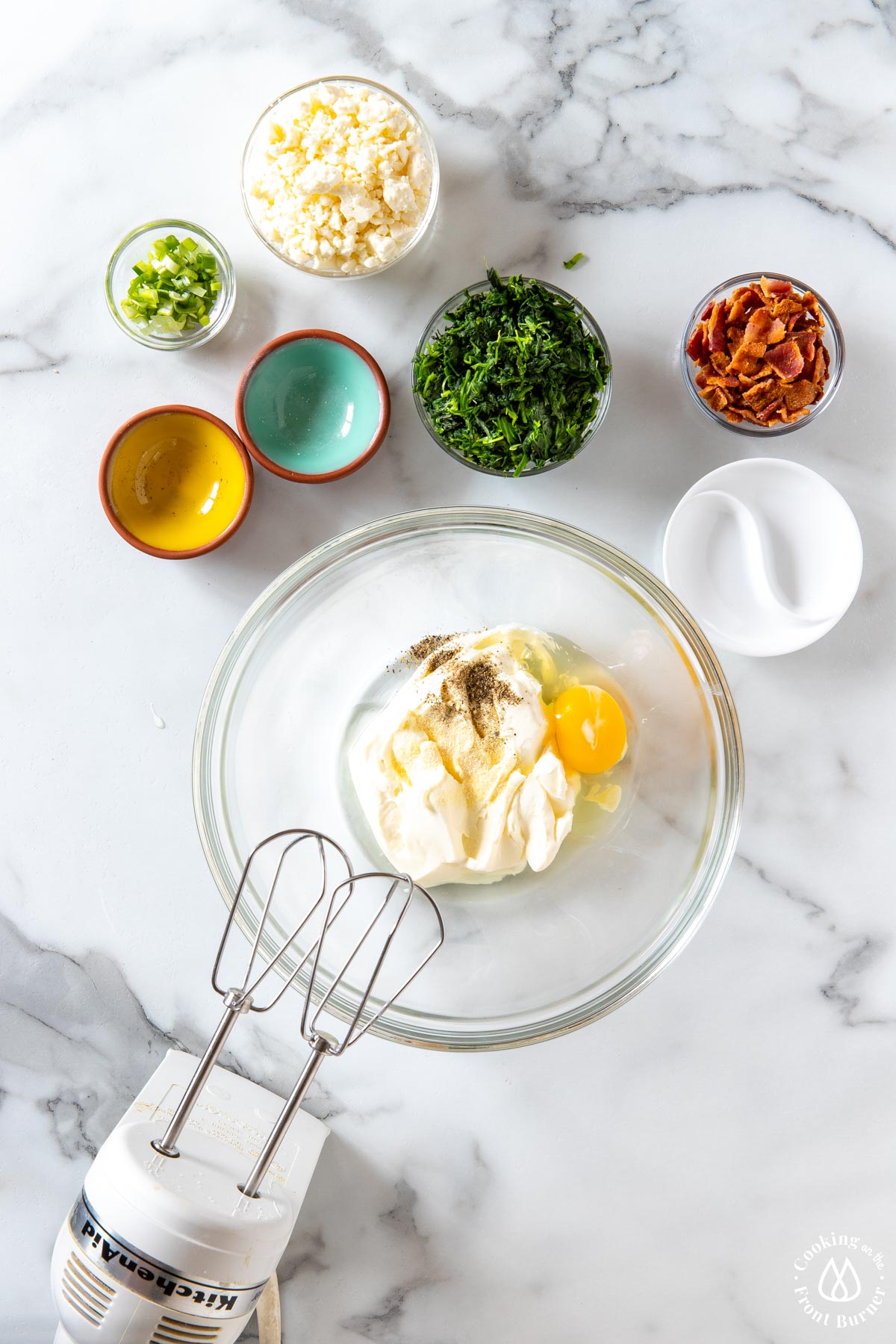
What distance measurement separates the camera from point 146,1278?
112cm

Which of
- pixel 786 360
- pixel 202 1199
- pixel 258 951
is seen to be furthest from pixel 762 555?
pixel 202 1199

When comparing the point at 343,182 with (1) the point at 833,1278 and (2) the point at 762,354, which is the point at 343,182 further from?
(1) the point at 833,1278

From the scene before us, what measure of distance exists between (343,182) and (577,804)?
3.38 feet

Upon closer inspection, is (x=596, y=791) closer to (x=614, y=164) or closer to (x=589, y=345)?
(x=589, y=345)

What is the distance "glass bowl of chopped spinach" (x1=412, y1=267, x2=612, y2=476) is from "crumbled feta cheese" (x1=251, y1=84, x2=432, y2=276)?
0.16 meters

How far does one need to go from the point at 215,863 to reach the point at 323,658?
36 cm

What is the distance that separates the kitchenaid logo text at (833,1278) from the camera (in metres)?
1.58

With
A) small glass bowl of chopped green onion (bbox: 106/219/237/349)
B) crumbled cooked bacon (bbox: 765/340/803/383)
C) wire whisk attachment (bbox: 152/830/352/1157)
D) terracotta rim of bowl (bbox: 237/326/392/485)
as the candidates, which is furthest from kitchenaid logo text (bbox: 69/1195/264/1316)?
crumbled cooked bacon (bbox: 765/340/803/383)

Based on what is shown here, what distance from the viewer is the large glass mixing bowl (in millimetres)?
1362

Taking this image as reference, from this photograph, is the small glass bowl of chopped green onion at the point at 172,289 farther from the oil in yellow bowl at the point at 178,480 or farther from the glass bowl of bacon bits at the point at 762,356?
the glass bowl of bacon bits at the point at 762,356

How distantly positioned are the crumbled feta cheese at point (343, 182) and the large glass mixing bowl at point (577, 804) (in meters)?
0.46

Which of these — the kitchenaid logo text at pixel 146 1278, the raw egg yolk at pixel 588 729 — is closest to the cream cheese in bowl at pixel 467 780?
the raw egg yolk at pixel 588 729

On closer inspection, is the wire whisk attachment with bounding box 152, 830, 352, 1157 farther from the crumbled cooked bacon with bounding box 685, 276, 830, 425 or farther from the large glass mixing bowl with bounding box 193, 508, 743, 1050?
the crumbled cooked bacon with bounding box 685, 276, 830, 425

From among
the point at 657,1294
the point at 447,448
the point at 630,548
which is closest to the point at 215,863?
the point at 447,448
